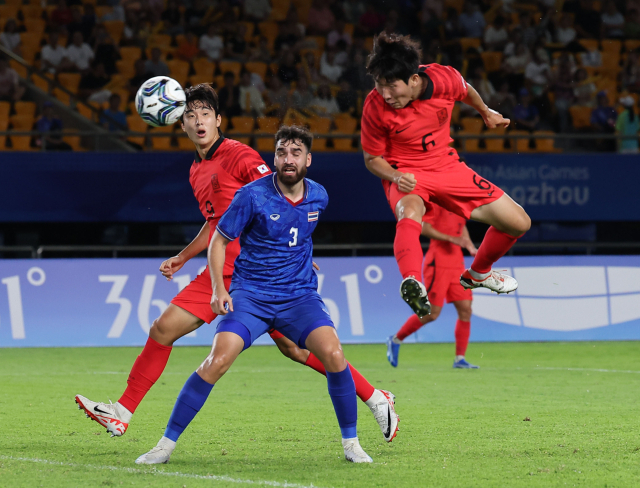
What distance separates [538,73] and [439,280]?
8448mm

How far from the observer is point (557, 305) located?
1303 cm

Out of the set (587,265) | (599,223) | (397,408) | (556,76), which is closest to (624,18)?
(556,76)

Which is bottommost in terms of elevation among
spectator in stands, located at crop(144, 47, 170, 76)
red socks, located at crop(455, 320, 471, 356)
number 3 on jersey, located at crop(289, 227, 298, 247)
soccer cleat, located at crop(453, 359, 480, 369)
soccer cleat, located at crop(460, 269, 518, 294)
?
soccer cleat, located at crop(453, 359, 480, 369)

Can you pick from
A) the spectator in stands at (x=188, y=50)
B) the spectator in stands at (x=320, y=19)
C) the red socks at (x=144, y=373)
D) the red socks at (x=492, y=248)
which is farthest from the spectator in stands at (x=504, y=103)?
the red socks at (x=144, y=373)

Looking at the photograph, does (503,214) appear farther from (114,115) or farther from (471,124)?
(471,124)

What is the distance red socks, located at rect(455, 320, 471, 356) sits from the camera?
10.3 metres

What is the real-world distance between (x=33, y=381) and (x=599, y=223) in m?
11.3

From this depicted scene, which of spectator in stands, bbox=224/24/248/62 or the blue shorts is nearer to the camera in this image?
the blue shorts

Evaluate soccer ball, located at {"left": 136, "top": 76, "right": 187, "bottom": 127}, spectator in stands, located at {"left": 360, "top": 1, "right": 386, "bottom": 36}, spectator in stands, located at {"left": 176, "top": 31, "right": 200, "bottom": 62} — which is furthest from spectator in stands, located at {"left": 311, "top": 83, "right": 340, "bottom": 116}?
soccer ball, located at {"left": 136, "top": 76, "right": 187, "bottom": 127}

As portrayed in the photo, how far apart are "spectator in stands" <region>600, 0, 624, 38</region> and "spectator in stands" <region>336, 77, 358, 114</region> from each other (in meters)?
6.02

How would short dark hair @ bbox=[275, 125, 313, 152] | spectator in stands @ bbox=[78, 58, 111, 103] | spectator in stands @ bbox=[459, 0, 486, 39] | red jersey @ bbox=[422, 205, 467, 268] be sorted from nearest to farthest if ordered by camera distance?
short dark hair @ bbox=[275, 125, 313, 152] < red jersey @ bbox=[422, 205, 467, 268] < spectator in stands @ bbox=[78, 58, 111, 103] < spectator in stands @ bbox=[459, 0, 486, 39]

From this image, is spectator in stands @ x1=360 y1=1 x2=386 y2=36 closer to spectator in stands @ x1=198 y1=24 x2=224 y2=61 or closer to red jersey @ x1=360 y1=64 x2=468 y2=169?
spectator in stands @ x1=198 y1=24 x2=224 y2=61

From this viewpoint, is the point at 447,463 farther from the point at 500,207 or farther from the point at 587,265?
the point at 587,265

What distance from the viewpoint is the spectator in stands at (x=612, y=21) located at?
18.7m
